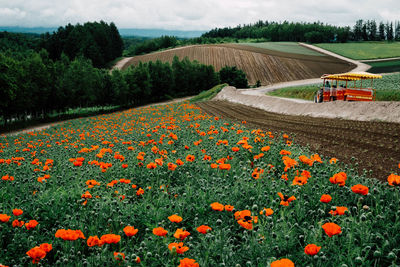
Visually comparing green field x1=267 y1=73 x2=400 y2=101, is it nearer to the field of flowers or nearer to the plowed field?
the field of flowers

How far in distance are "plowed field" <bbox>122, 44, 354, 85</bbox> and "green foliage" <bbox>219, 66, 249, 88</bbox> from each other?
325cm

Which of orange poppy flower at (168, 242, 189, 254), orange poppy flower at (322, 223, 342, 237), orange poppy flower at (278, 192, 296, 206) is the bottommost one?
orange poppy flower at (278, 192, 296, 206)

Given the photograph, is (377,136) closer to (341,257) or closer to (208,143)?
(208,143)

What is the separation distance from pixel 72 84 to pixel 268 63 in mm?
56822

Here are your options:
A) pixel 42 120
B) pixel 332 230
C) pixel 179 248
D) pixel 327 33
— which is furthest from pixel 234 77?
pixel 327 33

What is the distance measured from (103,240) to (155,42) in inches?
6390

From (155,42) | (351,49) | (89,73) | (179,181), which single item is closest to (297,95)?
(89,73)

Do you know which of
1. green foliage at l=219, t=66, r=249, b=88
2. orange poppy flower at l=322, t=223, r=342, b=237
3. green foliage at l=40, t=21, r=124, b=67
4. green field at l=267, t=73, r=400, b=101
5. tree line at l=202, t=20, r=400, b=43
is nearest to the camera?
orange poppy flower at l=322, t=223, r=342, b=237

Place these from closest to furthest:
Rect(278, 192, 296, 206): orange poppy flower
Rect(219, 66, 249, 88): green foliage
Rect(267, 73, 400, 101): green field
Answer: Rect(278, 192, 296, 206): orange poppy flower < Rect(267, 73, 400, 101): green field < Rect(219, 66, 249, 88): green foliage

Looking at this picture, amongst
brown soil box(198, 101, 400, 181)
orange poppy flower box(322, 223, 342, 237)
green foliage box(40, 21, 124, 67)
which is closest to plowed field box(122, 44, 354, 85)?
green foliage box(40, 21, 124, 67)

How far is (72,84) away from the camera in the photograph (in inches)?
2077

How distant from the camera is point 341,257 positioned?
3.16m

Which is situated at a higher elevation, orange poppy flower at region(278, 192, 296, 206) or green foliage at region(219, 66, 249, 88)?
green foliage at region(219, 66, 249, 88)

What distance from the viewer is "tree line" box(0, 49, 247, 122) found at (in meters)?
42.1
